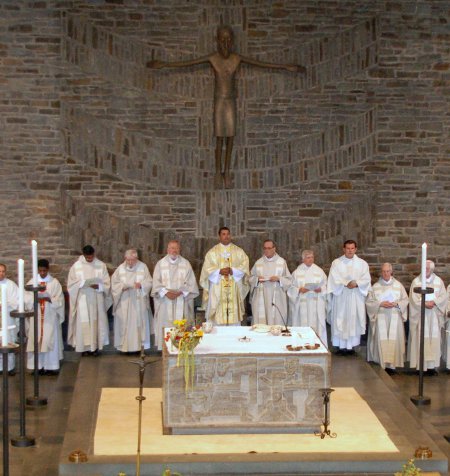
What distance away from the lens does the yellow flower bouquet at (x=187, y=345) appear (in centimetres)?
1070

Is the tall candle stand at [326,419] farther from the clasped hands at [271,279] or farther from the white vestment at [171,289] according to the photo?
the white vestment at [171,289]

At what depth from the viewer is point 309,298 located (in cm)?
1501

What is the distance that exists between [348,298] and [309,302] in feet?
1.78

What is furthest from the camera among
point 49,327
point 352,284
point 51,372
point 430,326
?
point 352,284

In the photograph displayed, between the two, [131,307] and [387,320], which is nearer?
[387,320]

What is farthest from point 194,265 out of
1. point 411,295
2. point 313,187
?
point 411,295

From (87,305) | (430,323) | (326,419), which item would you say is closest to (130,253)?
(87,305)

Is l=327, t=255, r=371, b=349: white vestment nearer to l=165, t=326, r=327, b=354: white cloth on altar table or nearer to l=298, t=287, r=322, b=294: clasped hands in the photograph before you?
l=298, t=287, r=322, b=294: clasped hands

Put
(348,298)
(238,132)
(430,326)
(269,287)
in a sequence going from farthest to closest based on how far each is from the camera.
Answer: (238,132), (269,287), (348,298), (430,326)

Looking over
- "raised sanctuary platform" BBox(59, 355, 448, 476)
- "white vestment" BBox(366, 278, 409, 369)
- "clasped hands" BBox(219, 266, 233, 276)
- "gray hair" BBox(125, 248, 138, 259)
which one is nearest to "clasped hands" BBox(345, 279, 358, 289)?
"white vestment" BBox(366, 278, 409, 369)

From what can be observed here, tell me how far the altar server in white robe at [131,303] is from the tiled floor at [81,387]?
1.00ft

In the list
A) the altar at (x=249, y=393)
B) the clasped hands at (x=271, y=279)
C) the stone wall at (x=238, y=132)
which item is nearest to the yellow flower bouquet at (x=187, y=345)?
the altar at (x=249, y=393)

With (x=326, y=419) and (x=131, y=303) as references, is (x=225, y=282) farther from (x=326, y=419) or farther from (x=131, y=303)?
(x=326, y=419)

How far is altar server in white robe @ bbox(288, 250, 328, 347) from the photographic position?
14977mm
